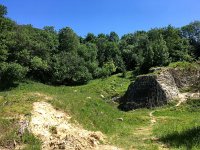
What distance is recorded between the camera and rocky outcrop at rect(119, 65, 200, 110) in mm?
38438

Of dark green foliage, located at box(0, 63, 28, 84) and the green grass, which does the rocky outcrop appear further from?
dark green foliage, located at box(0, 63, 28, 84)

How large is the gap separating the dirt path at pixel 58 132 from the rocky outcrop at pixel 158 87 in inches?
703

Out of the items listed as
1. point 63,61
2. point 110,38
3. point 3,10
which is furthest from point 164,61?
point 110,38

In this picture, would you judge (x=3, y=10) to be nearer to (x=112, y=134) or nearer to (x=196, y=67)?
(x=196, y=67)

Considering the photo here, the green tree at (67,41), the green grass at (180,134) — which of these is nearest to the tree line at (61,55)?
the green tree at (67,41)

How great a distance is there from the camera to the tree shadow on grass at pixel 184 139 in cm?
1840

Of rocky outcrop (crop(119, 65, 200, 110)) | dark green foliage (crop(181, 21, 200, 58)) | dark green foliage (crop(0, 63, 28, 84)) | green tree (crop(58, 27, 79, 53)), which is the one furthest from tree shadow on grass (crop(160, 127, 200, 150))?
dark green foliage (crop(181, 21, 200, 58))

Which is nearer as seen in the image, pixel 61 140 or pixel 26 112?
pixel 61 140

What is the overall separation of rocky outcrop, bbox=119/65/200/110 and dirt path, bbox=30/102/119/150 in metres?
17.9

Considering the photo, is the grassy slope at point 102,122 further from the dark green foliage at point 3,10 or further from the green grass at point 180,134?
the dark green foliage at point 3,10

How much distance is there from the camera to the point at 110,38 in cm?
11912

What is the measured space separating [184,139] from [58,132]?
706 cm

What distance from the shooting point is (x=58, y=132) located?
750 inches

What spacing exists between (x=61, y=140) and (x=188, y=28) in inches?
3170
